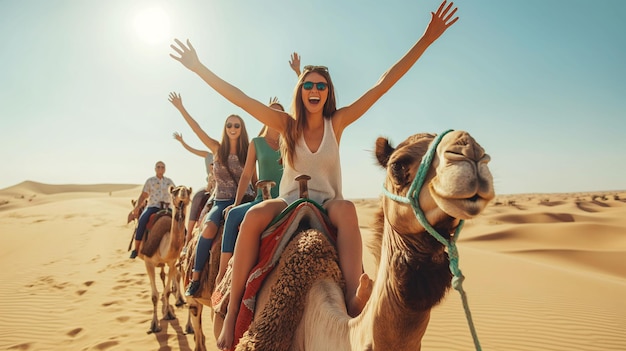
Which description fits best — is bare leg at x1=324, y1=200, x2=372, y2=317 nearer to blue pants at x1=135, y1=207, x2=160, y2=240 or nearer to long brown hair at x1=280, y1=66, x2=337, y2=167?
long brown hair at x1=280, y1=66, x2=337, y2=167

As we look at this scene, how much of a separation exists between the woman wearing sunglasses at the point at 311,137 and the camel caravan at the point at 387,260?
0.11 meters

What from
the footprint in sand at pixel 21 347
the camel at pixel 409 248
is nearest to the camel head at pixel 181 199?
→ the footprint in sand at pixel 21 347

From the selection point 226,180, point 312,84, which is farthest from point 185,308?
point 312,84

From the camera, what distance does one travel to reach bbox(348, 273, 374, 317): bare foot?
1604mm

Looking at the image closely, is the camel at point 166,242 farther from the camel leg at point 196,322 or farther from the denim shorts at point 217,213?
the camel leg at point 196,322

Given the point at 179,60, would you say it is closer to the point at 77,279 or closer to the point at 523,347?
the point at 523,347

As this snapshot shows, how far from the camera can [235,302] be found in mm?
2229

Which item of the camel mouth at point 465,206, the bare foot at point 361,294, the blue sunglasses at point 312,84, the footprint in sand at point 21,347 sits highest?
the blue sunglasses at point 312,84

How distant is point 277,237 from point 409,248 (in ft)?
3.81

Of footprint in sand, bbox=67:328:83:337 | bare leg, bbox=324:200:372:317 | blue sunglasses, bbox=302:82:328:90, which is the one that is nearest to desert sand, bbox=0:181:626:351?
footprint in sand, bbox=67:328:83:337

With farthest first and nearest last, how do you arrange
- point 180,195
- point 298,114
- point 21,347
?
point 21,347 → point 180,195 → point 298,114

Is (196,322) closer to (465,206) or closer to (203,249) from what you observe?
(203,249)

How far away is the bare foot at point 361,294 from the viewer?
160 cm

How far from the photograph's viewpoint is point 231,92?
222cm
